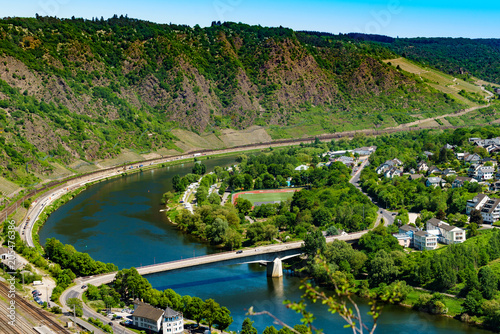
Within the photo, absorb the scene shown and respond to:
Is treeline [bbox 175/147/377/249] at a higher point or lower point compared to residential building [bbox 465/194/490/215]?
lower

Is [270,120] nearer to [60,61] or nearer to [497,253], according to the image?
[60,61]

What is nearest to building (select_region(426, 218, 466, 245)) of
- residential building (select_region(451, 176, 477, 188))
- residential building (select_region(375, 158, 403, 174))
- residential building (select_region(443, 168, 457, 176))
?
residential building (select_region(451, 176, 477, 188))

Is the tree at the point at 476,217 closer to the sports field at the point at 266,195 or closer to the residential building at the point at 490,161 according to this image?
the residential building at the point at 490,161

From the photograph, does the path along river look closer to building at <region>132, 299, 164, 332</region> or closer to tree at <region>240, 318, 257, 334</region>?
tree at <region>240, 318, 257, 334</region>

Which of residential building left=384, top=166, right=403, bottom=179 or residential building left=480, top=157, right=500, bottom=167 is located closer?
residential building left=480, top=157, right=500, bottom=167

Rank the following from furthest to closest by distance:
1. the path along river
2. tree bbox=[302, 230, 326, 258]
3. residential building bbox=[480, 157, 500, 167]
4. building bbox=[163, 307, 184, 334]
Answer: residential building bbox=[480, 157, 500, 167], tree bbox=[302, 230, 326, 258], the path along river, building bbox=[163, 307, 184, 334]

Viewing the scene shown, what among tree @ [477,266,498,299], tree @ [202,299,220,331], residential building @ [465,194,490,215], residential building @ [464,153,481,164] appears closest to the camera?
tree @ [202,299,220,331]

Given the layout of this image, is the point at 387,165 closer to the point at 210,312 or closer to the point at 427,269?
the point at 427,269
